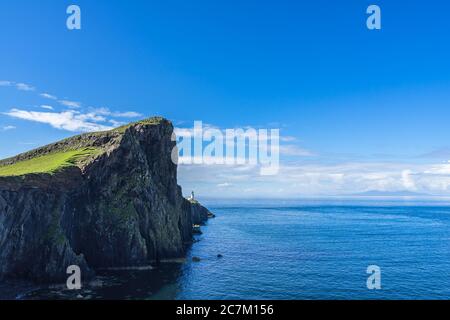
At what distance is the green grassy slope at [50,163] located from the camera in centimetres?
7993

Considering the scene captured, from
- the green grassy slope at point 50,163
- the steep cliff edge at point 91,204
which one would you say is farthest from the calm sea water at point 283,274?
the green grassy slope at point 50,163

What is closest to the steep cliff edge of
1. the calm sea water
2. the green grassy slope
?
the green grassy slope

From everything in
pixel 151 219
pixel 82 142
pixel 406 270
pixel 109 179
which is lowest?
pixel 406 270

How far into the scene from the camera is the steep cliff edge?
6900cm

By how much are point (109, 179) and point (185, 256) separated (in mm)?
32325

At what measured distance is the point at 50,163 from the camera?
289 feet

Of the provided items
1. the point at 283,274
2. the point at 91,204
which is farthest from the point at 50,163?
the point at 283,274

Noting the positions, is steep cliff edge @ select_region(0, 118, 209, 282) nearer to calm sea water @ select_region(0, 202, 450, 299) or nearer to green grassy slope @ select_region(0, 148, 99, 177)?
green grassy slope @ select_region(0, 148, 99, 177)

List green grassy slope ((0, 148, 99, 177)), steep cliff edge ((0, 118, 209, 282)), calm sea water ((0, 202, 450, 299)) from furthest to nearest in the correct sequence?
green grassy slope ((0, 148, 99, 177)), steep cliff edge ((0, 118, 209, 282)), calm sea water ((0, 202, 450, 299))

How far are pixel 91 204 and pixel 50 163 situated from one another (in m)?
15.0

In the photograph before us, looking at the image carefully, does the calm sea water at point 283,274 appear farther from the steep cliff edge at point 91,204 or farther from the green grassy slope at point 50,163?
the green grassy slope at point 50,163
